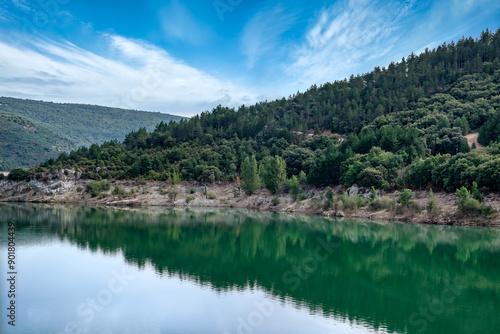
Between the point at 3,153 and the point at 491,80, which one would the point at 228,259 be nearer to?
the point at 491,80

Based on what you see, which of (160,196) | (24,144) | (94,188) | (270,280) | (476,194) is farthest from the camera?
(24,144)

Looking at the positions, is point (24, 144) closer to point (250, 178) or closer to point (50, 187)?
point (50, 187)

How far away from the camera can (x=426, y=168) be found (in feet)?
182

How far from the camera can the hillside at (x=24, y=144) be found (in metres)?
149

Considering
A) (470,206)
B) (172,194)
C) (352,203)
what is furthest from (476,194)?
(172,194)

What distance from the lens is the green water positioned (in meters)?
16.3

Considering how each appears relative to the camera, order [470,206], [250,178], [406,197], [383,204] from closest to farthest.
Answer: [470,206]
[406,197]
[383,204]
[250,178]

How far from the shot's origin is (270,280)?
23438mm

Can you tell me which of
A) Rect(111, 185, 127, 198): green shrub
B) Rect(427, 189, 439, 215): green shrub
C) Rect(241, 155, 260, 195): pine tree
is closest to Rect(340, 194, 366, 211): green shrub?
Rect(427, 189, 439, 215): green shrub

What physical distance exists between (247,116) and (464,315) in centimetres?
10636

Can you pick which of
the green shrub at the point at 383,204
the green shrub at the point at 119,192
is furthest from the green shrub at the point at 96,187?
the green shrub at the point at 383,204

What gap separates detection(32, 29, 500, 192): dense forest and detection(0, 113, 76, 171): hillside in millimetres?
67094

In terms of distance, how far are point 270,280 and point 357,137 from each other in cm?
6165

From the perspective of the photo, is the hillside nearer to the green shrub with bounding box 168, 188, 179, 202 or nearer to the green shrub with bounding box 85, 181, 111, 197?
the green shrub with bounding box 85, 181, 111, 197
